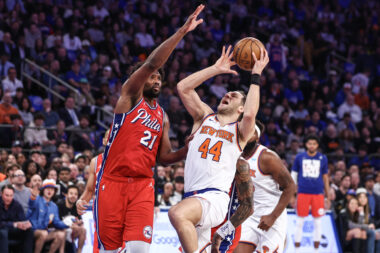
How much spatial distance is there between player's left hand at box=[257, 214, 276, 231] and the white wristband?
86 cm

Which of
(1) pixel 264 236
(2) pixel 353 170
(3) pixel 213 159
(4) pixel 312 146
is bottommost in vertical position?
(1) pixel 264 236

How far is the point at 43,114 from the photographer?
14.4 metres

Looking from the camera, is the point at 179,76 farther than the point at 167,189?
Yes

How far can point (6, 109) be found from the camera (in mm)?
14133

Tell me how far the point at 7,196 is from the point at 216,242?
16.7 ft

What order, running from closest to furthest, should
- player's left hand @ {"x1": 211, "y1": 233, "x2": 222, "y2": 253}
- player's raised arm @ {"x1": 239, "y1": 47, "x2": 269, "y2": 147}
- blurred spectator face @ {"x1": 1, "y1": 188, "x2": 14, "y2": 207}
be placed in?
player's raised arm @ {"x1": 239, "y1": 47, "x2": 269, "y2": 147} < player's left hand @ {"x1": 211, "y1": 233, "x2": 222, "y2": 253} < blurred spectator face @ {"x1": 1, "y1": 188, "x2": 14, "y2": 207}

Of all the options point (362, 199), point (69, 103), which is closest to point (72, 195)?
point (69, 103)

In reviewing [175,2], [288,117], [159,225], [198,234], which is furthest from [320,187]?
[175,2]

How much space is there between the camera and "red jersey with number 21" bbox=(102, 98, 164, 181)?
20.4 feet

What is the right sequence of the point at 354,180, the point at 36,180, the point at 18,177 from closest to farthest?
the point at 18,177 → the point at 36,180 → the point at 354,180

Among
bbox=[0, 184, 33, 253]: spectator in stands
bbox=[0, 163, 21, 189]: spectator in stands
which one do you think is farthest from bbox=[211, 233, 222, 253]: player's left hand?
bbox=[0, 163, 21, 189]: spectator in stands

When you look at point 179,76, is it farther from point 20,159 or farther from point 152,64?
point 152,64

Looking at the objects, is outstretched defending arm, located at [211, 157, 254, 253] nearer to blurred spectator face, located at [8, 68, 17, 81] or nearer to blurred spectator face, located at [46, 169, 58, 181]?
blurred spectator face, located at [46, 169, 58, 181]

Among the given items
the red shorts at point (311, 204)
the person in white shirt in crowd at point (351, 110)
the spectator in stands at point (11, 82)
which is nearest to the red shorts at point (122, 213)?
the red shorts at point (311, 204)
